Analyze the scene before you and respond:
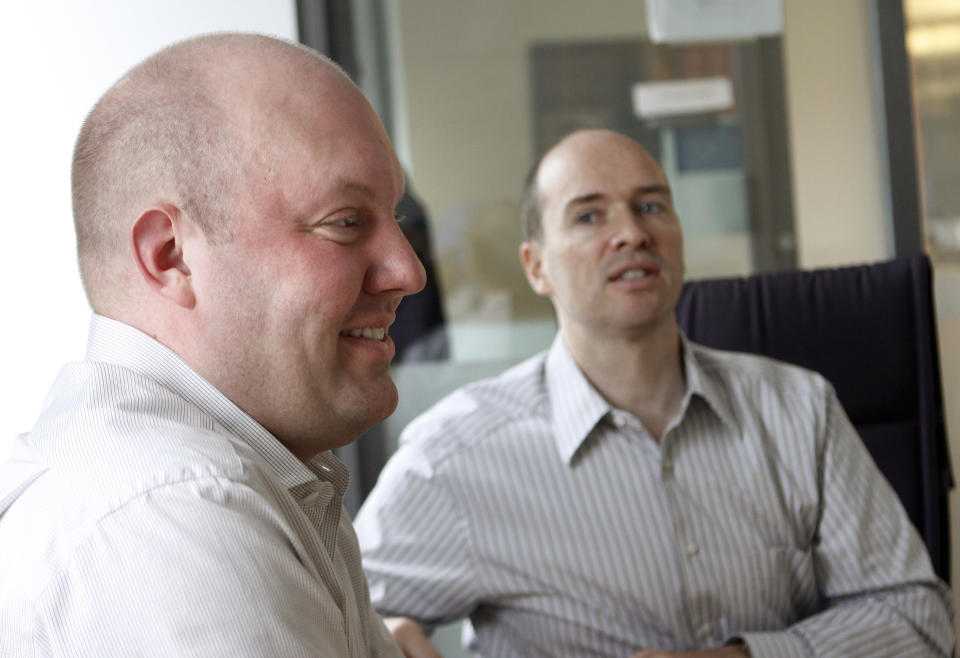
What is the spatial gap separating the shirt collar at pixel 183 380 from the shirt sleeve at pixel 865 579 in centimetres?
84

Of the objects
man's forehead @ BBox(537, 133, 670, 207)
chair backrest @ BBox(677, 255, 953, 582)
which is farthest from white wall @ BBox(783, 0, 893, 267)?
man's forehead @ BBox(537, 133, 670, 207)

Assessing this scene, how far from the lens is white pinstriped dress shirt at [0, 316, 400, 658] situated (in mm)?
582

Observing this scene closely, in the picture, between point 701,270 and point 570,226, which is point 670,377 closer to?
point 570,226

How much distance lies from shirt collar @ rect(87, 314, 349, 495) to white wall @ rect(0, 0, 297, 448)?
1438 millimetres

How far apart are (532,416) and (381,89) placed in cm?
117

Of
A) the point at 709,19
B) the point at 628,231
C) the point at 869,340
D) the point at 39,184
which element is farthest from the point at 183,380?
the point at 709,19

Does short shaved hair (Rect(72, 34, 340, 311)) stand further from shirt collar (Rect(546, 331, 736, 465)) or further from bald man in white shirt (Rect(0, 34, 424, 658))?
shirt collar (Rect(546, 331, 736, 465))

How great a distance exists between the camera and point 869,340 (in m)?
1.87

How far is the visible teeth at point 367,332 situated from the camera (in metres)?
0.88

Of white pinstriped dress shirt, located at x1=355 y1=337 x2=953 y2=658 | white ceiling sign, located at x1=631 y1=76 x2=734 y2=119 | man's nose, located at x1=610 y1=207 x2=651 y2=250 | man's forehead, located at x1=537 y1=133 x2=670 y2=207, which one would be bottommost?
white pinstriped dress shirt, located at x1=355 y1=337 x2=953 y2=658

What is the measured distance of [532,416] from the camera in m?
1.62

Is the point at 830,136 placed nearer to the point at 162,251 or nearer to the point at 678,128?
Result: the point at 678,128

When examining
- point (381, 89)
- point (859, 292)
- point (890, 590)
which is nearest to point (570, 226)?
point (859, 292)

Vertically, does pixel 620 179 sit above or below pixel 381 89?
below
